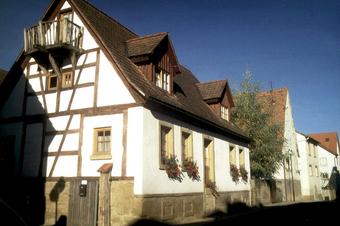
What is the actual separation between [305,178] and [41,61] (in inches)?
1355

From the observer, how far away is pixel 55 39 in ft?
53.7

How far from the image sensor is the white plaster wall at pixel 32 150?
16602mm

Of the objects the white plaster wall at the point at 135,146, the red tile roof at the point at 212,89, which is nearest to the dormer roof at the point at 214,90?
the red tile roof at the point at 212,89

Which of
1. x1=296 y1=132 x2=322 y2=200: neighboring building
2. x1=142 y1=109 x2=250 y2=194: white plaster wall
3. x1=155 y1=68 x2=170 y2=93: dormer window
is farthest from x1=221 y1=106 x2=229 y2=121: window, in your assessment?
x1=296 y1=132 x2=322 y2=200: neighboring building

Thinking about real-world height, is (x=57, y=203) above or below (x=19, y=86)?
below

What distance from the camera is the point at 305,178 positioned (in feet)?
139

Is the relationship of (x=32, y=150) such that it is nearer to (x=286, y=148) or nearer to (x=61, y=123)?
(x=61, y=123)

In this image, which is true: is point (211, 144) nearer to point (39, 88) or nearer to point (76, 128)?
point (76, 128)

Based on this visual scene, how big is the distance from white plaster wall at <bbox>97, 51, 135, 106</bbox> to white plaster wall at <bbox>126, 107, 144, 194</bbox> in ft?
2.08

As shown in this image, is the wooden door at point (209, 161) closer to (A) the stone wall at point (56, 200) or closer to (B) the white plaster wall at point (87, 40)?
(A) the stone wall at point (56, 200)

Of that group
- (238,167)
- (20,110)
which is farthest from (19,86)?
(238,167)

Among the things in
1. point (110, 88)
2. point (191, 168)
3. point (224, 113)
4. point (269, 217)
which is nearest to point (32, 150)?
point (110, 88)

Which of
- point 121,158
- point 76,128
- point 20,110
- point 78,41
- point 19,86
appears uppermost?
point 78,41

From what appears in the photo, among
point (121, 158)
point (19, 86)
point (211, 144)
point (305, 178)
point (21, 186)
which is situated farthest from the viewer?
point (305, 178)
